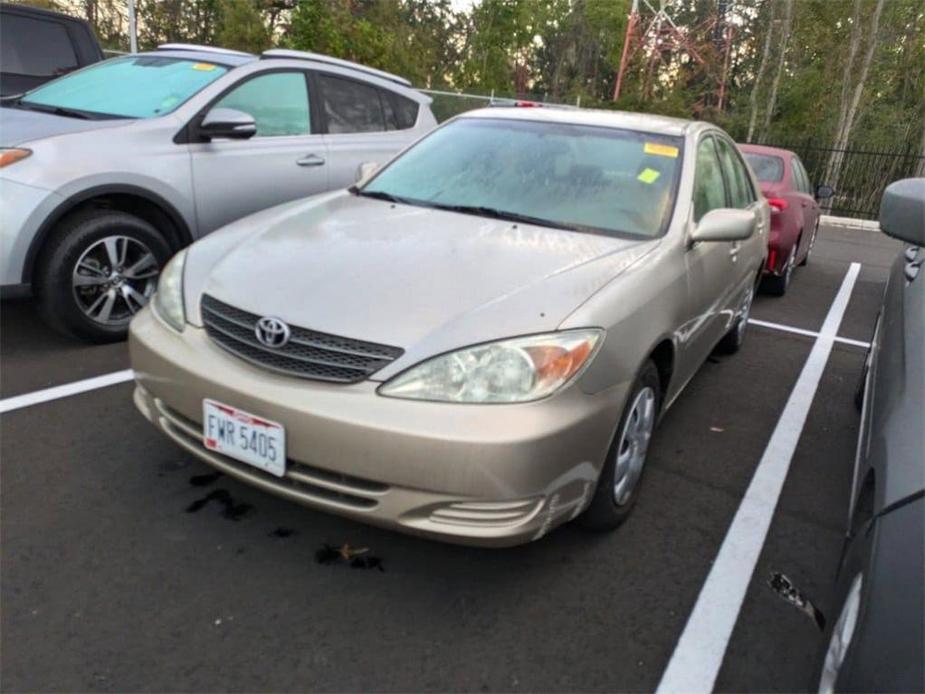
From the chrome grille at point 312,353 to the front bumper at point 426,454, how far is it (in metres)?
0.03

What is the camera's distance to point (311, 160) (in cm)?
488

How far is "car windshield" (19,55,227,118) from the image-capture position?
4266mm

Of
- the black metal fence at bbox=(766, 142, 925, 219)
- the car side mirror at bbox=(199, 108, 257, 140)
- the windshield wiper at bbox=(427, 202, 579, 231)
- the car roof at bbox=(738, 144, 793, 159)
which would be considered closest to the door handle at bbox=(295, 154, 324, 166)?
the car side mirror at bbox=(199, 108, 257, 140)

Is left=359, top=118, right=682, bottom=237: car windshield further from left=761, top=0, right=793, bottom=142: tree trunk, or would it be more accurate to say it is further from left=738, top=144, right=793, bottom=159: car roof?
left=761, top=0, right=793, bottom=142: tree trunk

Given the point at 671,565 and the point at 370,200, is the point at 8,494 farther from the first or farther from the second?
the point at 671,565

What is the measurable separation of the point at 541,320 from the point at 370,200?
1460 millimetres

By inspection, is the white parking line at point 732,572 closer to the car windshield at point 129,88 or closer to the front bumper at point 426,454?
the front bumper at point 426,454

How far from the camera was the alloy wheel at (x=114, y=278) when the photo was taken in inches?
154

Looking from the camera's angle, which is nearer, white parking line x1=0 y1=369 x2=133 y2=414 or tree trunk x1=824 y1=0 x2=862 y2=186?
white parking line x1=0 y1=369 x2=133 y2=414

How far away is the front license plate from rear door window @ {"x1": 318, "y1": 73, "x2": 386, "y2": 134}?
132 inches

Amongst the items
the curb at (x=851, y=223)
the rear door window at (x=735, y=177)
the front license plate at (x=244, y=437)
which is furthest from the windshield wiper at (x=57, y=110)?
the curb at (x=851, y=223)

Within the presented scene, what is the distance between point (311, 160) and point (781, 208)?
14.6 ft

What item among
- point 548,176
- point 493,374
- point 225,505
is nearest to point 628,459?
point 493,374

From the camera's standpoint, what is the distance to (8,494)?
263cm
